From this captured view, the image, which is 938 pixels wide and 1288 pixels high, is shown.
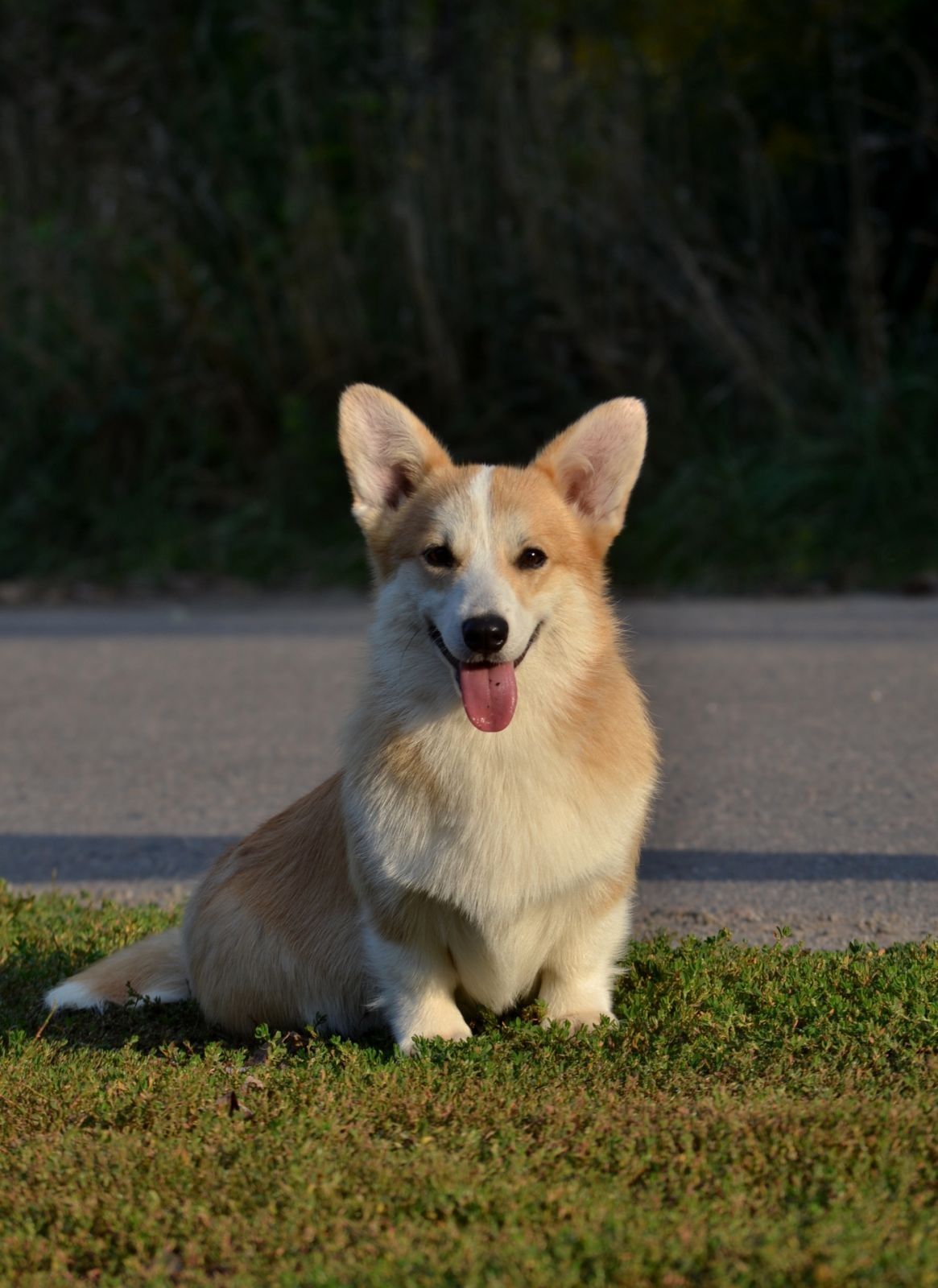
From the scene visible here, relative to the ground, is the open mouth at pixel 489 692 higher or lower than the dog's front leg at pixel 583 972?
higher

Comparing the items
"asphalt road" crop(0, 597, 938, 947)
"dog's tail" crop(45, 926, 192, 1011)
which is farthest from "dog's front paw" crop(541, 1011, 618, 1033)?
"dog's tail" crop(45, 926, 192, 1011)

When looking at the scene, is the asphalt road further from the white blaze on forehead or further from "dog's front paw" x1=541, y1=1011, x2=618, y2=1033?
"dog's front paw" x1=541, y1=1011, x2=618, y2=1033

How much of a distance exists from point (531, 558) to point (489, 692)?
36cm

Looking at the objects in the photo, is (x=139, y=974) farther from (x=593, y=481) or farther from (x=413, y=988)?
(x=593, y=481)

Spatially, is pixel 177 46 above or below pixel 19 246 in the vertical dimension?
above

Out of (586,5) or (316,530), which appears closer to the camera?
(316,530)

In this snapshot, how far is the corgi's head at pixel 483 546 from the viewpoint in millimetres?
3426

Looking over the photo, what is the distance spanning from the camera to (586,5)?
14875mm

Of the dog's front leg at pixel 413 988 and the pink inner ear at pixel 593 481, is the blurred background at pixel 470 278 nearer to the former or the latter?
the pink inner ear at pixel 593 481

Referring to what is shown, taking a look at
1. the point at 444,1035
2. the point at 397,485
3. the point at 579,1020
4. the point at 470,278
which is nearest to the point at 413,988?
the point at 444,1035

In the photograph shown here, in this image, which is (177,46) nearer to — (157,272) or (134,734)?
(157,272)

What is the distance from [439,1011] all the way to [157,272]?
985 cm

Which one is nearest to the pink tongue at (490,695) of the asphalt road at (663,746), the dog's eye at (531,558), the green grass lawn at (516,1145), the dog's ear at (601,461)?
the dog's eye at (531,558)

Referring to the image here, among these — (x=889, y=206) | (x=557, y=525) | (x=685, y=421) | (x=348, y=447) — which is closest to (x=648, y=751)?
(x=557, y=525)
